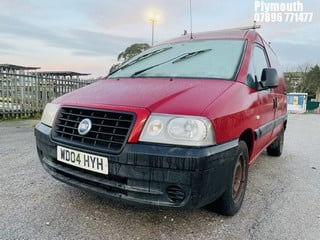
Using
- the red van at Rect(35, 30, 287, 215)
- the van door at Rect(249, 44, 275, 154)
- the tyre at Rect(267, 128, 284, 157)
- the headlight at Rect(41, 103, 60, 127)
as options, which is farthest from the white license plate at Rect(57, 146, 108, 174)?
the tyre at Rect(267, 128, 284, 157)

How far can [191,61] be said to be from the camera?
298 centimetres

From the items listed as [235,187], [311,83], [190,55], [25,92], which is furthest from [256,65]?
[311,83]

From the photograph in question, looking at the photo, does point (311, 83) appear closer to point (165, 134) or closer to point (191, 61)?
point (191, 61)

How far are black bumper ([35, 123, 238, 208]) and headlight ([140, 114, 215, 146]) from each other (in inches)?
2.0

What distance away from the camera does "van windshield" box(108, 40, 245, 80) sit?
9.00ft

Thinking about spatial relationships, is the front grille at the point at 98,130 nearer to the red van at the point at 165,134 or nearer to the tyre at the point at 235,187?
the red van at the point at 165,134

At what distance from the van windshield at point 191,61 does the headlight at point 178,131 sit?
80 centimetres

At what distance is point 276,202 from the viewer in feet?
9.59

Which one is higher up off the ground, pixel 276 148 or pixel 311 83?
pixel 311 83

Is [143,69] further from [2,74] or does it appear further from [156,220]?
[2,74]

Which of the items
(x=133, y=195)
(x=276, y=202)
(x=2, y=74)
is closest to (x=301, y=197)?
(x=276, y=202)

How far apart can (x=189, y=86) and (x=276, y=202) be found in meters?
1.53

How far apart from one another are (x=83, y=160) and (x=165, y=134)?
669 millimetres

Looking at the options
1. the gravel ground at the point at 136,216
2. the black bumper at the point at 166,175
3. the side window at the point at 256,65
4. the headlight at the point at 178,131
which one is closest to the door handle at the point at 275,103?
the side window at the point at 256,65
